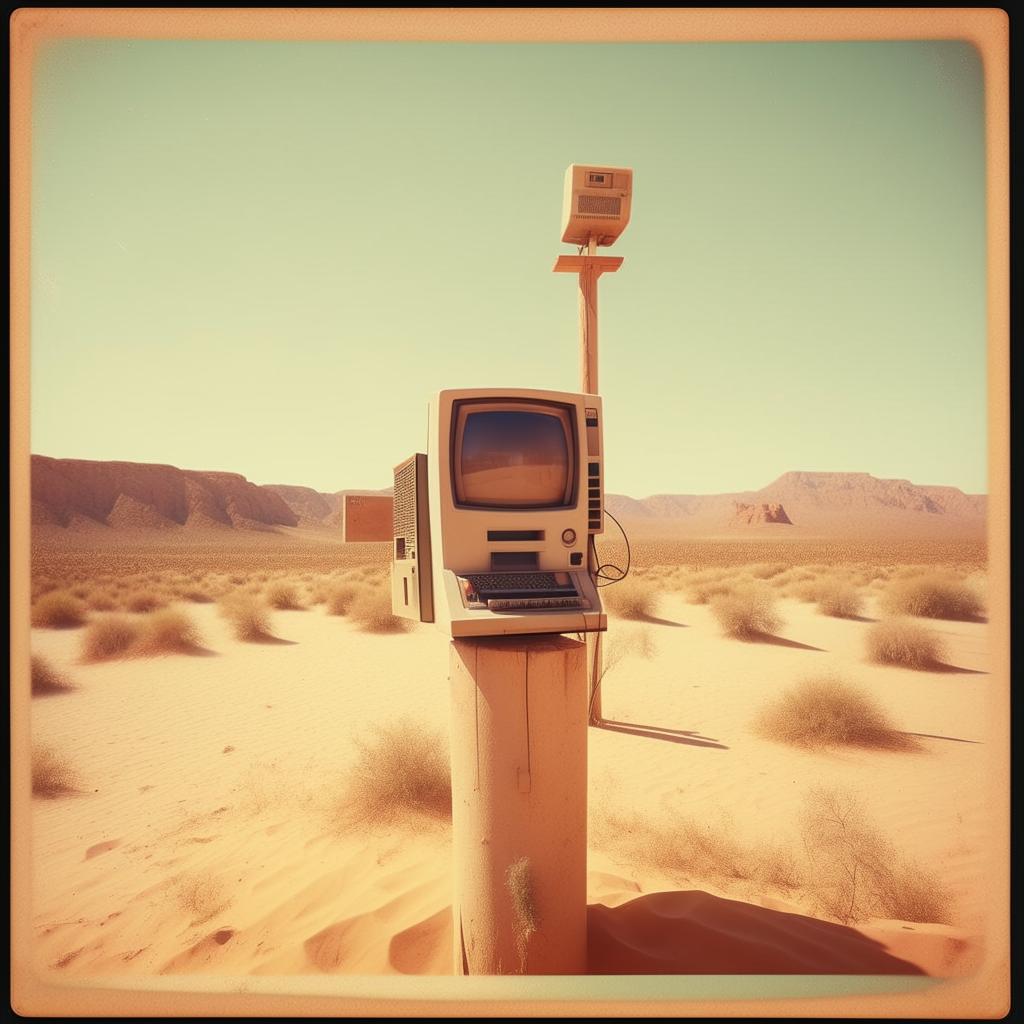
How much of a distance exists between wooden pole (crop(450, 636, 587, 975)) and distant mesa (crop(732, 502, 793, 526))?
74162 millimetres

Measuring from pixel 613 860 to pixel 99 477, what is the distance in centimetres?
5941

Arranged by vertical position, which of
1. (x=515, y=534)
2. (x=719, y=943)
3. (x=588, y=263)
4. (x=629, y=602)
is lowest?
(x=719, y=943)

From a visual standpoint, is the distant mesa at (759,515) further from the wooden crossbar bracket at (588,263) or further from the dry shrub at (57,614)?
the wooden crossbar bracket at (588,263)

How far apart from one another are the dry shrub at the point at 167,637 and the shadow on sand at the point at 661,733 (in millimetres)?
7014

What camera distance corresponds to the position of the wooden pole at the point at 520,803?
230cm

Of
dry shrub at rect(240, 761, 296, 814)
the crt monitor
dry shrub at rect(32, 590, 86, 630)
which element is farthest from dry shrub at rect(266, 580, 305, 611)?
the crt monitor

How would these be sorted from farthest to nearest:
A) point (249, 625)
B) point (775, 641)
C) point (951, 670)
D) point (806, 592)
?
point (806, 592) < point (249, 625) < point (775, 641) < point (951, 670)

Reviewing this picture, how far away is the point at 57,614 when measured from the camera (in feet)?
39.4

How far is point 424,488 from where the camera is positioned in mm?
2893

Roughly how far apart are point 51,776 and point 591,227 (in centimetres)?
598

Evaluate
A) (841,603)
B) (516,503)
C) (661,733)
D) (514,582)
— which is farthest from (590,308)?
(841,603)

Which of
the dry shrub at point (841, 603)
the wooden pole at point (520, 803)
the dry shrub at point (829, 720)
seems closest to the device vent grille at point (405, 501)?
the wooden pole at point (520, 803)

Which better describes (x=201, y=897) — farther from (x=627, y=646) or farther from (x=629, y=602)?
(x=629, y=602)

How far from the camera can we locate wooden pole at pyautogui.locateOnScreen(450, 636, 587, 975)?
90.4 inches
